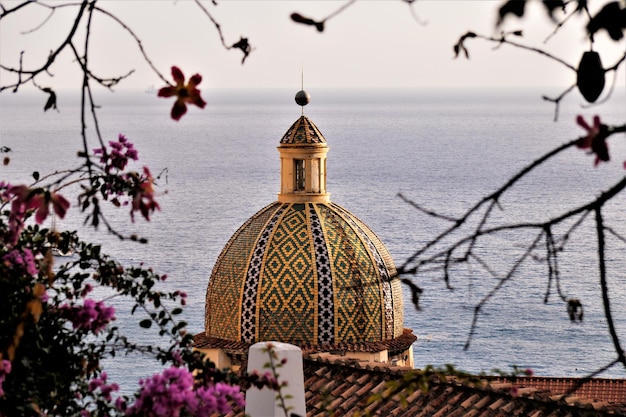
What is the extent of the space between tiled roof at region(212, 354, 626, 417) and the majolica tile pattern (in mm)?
4242

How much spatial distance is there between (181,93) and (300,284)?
12912 mm

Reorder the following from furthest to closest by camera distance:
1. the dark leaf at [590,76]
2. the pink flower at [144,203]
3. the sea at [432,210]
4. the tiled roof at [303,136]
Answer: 1. the sea at [432,210]
2. the tiled roof at [303,136]
3. the pink flower at [144,203]
4. the dark leaf at [590,76]

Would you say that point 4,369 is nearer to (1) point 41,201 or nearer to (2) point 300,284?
(1) point 41,201

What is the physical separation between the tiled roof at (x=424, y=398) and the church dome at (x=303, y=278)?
4249 millimetres

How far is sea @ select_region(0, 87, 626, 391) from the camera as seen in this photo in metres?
38.9

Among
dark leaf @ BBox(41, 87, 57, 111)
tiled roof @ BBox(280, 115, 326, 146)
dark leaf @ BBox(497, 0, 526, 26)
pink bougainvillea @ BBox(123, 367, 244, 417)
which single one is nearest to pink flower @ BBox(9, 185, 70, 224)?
dark leaf @ BBox(41, 87, 57, 111)

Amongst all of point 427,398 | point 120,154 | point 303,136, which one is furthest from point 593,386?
point 120,154

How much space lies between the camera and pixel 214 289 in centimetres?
1697

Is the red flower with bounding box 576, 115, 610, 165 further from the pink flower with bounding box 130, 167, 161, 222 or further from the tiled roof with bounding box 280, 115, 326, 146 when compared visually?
the tiled roof with bounding box 280, 115, 326, 146

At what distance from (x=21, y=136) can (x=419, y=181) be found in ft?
168

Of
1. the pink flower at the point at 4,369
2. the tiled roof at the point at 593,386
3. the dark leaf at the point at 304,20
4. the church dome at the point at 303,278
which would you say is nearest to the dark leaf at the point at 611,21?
the dark leaf at the point at 304,20

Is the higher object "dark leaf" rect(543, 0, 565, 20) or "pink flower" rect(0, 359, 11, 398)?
"dark leaf" rect(543, 0, 565, 20)

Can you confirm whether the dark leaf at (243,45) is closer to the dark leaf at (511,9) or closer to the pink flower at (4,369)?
the dark leaf at (511,9)

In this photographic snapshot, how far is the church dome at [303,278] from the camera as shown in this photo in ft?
53.7
